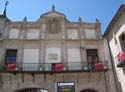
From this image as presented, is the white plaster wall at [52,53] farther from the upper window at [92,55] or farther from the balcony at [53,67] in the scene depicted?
the upper window at [92,55]

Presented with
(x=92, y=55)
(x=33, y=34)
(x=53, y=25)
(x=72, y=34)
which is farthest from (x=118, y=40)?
(x=33, y=34)

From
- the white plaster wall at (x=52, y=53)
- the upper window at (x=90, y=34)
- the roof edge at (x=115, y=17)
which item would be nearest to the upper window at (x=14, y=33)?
the white plaster wall at (x=52, y=53)

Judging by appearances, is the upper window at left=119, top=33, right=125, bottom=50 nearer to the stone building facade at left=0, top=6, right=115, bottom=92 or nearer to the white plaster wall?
the stone building facade at left=0, top=6, right=115, bottom=92

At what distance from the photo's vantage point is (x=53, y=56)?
17.1 meters

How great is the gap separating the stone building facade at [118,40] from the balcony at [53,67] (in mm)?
1320

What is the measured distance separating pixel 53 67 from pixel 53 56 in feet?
4.26

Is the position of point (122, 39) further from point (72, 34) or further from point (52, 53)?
point (52, 53)

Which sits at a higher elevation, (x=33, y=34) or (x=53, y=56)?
(x=33, y=34)

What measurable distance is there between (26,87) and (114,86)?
8.26 m

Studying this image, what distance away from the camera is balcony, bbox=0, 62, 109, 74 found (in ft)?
50.5

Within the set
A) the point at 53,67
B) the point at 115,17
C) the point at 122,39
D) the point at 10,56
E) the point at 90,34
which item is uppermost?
the point at 115,17

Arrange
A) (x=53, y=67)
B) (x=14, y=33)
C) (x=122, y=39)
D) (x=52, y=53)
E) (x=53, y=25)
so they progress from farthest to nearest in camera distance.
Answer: (x=53, y=25)
(x=14, y=33)
(x=52, y=53)
(x=53, y=67)
(x=122, y=39)

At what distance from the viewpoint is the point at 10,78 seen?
1566 cm

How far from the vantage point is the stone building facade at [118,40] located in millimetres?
14297
